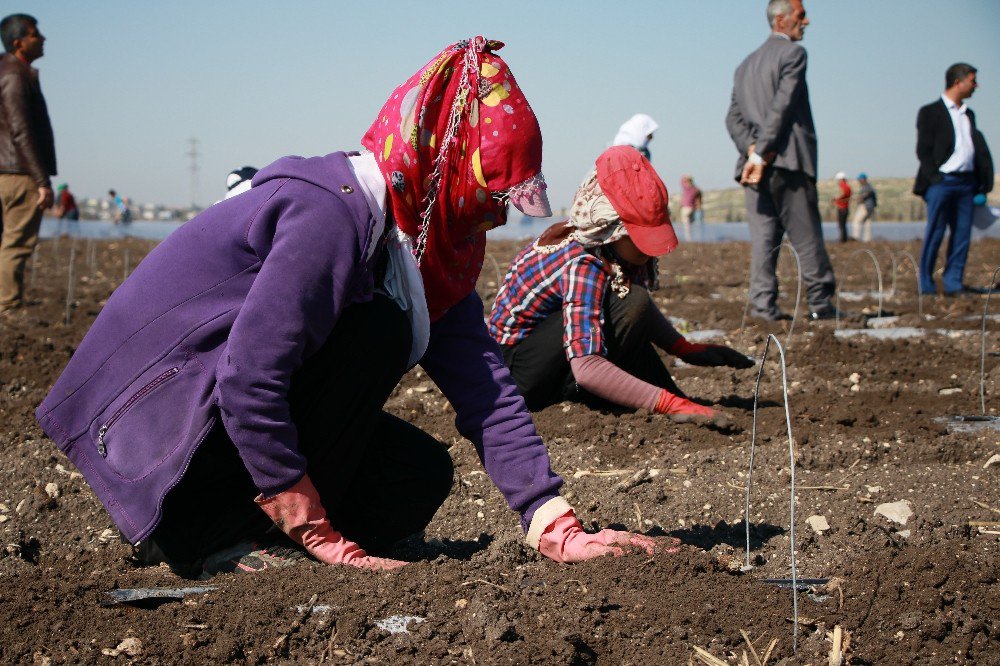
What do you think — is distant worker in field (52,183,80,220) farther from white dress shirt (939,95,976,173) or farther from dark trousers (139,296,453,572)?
dark trousers (139,296,453,572)

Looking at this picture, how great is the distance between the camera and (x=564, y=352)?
361cm

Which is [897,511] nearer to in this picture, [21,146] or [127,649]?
[127,649]

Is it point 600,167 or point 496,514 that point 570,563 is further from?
point 600,167

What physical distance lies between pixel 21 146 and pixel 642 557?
555 cm

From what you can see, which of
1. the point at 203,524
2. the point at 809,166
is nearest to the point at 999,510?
the point at 203,524

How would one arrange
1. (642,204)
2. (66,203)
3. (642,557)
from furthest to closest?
(66,203), (642,204), (642,557)

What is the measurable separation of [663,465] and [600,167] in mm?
1081

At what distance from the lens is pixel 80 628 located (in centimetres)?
175

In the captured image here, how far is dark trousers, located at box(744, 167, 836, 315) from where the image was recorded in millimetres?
6023

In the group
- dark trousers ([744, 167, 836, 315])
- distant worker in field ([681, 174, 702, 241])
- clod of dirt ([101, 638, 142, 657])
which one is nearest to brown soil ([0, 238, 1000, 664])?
clod of dirt ([101, 638, 142, 657])

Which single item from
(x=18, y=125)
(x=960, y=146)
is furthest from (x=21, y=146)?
(x=960, y=146)

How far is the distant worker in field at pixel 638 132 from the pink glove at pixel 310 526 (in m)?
5.41

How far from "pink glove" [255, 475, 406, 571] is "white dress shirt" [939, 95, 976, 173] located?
678cm

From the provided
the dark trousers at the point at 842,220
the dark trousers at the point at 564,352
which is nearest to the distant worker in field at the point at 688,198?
the dark trousers at the point at 842,220
